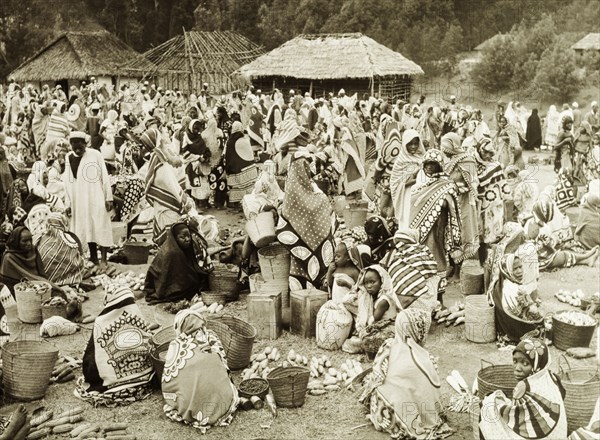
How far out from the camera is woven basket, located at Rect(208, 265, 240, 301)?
891 cm

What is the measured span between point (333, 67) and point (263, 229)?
19.0 m

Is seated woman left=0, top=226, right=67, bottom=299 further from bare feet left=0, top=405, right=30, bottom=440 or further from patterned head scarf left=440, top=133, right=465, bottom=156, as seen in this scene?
patterned head scarf left=440, top=133, right=465, bottom=156

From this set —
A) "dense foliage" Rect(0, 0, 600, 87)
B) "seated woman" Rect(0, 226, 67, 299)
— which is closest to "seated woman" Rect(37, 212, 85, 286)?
"seated woman" Rect(0, 226, 67, 299)

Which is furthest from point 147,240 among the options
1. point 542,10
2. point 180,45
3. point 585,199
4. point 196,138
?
point 542,10

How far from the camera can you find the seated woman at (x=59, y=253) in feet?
29.5

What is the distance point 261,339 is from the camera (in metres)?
7.78

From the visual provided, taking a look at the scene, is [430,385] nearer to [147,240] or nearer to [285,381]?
[285,381]

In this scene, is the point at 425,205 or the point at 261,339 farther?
the point at 425,205

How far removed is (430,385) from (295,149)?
13.0 feet

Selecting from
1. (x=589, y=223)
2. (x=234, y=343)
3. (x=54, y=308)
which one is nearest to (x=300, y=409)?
(x=234, y=343)

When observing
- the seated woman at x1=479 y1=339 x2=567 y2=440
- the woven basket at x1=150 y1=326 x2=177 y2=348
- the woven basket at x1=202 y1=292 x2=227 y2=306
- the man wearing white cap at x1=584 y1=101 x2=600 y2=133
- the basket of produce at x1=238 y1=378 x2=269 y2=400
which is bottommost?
the basket of produce at x1=238 y1=378 x2=269 y2=400

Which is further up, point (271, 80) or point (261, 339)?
point (271, 80)

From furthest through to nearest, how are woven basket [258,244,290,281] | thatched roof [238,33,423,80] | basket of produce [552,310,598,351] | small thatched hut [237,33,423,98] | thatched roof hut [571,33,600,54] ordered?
1. thatched roof hut [571,33,600,54]
2. small thatched hut [237,33,423,98]
3. thatched roof [238,33,423,80]
4. woven basket [258,244,290,281]
5. basket of produce [552,310,598,351]

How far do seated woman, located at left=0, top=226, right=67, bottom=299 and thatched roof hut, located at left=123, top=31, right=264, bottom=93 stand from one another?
21.8 metres
